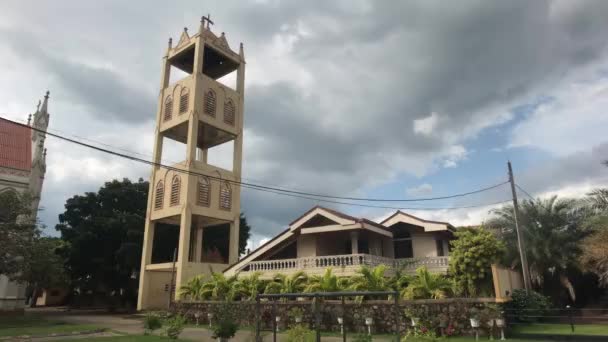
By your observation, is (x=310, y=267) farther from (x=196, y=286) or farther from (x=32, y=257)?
(x=32, y=257)

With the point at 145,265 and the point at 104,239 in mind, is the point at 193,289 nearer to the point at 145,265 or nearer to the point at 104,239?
the point at 145,265

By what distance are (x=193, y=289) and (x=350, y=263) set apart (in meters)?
9.07

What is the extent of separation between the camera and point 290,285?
19.5 m

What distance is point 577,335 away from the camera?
13.2 m

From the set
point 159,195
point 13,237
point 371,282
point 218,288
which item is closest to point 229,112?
point 159,195

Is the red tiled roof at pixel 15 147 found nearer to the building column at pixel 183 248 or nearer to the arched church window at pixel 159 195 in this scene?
the arched church window at pixel 159 195

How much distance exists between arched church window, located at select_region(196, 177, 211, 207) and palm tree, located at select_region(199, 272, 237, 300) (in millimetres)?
8028

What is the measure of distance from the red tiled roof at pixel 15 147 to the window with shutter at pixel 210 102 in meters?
15.0

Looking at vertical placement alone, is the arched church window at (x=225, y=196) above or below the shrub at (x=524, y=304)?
above

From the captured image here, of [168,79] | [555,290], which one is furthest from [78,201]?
[555,290]

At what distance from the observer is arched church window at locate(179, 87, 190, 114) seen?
31.5 meters

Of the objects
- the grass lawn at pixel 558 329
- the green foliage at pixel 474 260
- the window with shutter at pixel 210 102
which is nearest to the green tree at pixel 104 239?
the window with shutter at pixel 210 102

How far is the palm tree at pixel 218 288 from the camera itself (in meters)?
21.4

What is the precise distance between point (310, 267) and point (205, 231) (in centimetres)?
1908
